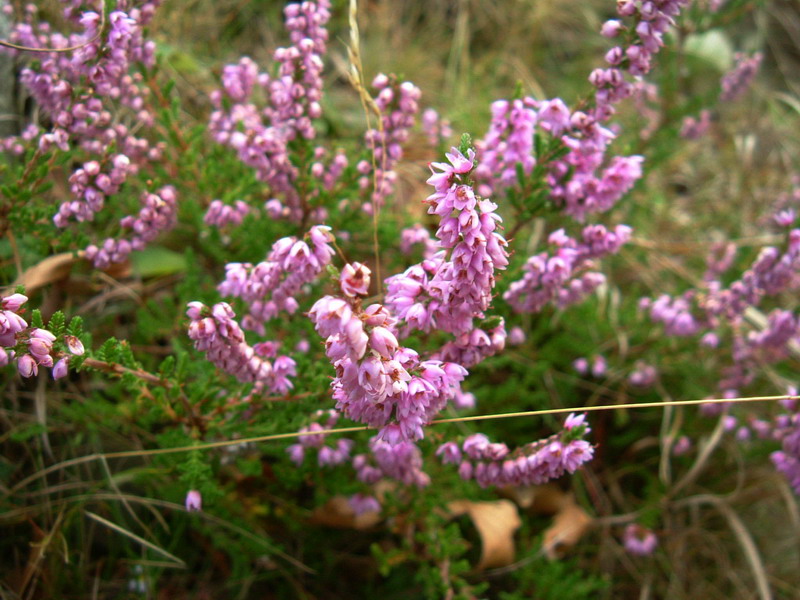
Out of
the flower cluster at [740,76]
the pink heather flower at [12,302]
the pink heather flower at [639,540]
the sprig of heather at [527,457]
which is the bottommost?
the pink heather flower at [639,540]

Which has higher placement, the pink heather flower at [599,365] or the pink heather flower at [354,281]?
the pink heather flower at [354,281]

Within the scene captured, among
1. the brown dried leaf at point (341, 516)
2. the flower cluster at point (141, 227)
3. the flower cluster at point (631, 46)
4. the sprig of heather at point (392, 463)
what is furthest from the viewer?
the brown dried leaf at point (341, 516)

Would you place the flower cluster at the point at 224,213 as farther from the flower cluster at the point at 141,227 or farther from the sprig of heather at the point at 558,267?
the sprig of heather at the point at 558,267

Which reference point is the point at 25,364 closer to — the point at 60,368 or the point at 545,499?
the point at 60,368

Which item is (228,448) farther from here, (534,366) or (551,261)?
(534,366)

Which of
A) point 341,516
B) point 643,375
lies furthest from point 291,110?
point 643,375

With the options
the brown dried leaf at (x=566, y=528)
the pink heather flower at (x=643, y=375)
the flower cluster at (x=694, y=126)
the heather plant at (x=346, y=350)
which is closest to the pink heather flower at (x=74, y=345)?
the heather plant at (x=346, y=350)

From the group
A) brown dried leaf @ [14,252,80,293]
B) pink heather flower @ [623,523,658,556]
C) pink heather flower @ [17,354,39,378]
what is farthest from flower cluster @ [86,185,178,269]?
pink heather flower @ [623,523,658,556]

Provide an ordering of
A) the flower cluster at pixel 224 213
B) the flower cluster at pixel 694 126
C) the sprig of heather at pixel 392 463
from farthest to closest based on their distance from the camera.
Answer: the flower cluster at pixel 694 126
the flower cluster at pixel 224 213
the sprig of heather at pixel 392 463
